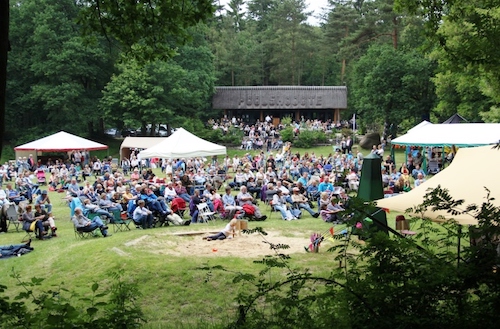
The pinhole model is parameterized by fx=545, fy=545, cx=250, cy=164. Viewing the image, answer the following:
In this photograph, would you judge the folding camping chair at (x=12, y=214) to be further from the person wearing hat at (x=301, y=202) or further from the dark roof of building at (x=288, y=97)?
the dark roof of building at (x=288, y=97)

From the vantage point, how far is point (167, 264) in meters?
10.3

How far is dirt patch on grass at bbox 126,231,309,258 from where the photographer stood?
11484mm

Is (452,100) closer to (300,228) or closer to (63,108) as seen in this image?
(300,228)

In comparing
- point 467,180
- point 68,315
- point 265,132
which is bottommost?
point 68,315

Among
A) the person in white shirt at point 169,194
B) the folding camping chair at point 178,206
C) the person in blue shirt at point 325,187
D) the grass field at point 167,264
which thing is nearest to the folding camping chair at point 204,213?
the folding camping chair at point 178,206

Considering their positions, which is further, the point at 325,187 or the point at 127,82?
the point at 127,82

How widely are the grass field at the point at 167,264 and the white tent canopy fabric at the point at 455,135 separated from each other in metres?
9.00

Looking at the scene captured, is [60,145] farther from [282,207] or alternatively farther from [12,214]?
[282,207]

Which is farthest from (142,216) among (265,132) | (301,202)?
(265,132)

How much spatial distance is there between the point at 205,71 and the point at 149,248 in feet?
114

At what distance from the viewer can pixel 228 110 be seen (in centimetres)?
5225

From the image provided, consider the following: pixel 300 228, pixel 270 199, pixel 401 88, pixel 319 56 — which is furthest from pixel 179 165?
pixel 319 56

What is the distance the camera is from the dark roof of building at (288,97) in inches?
2023

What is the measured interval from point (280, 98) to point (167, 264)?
42.6m
